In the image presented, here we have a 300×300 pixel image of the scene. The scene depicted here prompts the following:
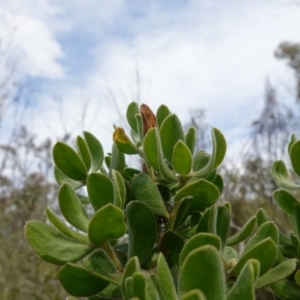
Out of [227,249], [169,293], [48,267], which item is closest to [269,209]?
[48,267]

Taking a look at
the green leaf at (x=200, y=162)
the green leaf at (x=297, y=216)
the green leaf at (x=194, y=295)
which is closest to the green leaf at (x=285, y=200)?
the green leaf at (x=297, y=216)

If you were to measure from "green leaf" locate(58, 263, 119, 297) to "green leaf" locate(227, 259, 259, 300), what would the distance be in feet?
0.52

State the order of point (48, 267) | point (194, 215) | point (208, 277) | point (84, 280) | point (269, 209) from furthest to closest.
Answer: point (48, 267) < point (269, 209) < point (194, 215) < point (84, 280) < point (208, 277)

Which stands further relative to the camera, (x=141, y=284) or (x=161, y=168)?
(x=161, y=168)

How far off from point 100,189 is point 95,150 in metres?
0.14

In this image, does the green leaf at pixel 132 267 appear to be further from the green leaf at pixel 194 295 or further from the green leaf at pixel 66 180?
the green leaf at pixel 66 180

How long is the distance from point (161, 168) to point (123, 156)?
0.10m

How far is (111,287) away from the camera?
435mm

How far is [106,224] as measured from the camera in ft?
1.24

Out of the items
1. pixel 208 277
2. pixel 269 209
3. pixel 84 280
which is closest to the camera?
pixel 208 277

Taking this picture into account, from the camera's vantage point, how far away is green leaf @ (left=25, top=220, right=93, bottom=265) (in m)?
0.41

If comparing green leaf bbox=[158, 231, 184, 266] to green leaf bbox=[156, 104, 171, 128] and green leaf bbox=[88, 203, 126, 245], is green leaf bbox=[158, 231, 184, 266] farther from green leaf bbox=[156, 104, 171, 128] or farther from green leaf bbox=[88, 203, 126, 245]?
green leaf bbox=[156, 104, 171, 128]

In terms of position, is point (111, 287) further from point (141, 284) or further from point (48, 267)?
point (48, 267)

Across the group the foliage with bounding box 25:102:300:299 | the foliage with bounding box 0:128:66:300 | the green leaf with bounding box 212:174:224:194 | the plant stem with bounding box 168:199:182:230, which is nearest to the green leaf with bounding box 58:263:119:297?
the foliage with bounding box 25:102:300:299
